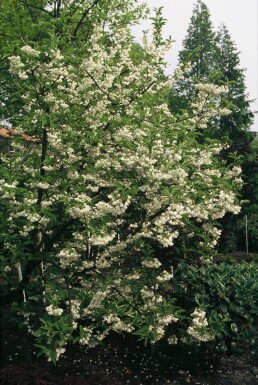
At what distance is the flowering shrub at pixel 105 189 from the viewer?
16.2ft

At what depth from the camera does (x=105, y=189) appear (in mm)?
6270

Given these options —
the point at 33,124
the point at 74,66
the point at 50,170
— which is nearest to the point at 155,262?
the point at 50,170

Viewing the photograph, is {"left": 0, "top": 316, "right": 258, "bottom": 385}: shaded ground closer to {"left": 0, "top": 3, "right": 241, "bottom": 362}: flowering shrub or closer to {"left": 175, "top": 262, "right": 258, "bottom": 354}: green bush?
{"left": 175, "top": 262, "right": 258, "bottom": 354}: green bush

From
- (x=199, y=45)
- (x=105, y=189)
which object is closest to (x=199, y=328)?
(x=105, y=189)

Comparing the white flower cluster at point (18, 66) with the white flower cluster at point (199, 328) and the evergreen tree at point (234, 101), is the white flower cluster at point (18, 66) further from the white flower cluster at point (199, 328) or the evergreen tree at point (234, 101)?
the evergreen tree at point (234, 101)

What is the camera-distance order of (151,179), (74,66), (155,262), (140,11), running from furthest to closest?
(140,11), (74,66), (155,262), (151,179)

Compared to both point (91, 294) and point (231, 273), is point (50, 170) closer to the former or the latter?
point (91, 294)

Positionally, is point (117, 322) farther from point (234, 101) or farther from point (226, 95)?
point (234, 101)

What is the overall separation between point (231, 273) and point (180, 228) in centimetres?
223

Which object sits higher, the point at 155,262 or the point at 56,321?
the point at 155,262

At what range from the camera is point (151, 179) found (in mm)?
4844

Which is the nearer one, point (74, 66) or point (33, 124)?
point (33, 124)

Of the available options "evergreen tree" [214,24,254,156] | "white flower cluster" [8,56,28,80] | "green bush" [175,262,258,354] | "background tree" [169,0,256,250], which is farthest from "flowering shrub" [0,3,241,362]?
"evergreen tree" [214,24,254,156]

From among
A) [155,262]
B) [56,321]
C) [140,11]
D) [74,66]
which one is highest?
[140,11]
